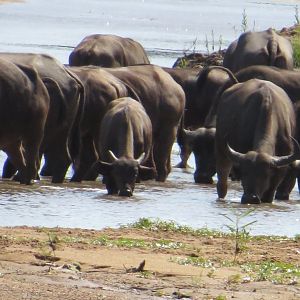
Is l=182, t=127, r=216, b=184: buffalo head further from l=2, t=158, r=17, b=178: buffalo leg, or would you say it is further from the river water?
l=2, t=158, r=17, b=178: buffalo leg

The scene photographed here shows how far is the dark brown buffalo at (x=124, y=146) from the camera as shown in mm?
15797

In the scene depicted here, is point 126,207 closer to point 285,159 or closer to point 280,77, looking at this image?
point 285,159

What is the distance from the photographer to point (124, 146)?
53.1ft

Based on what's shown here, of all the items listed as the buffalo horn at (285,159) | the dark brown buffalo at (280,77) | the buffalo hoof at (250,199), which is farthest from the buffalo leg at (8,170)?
the dark brown buffalo at (280,77)

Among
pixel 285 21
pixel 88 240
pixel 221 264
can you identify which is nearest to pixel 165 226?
pixel 88 240

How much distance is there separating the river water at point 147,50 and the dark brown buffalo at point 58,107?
1.19ft

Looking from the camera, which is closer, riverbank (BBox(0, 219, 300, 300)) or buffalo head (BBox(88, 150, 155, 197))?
riverbank (BBox(0, 219, 300, 300))

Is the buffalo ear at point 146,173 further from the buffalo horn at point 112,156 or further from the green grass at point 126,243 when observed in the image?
the green grass at point 126,243

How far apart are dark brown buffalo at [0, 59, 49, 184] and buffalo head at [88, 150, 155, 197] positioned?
884mm

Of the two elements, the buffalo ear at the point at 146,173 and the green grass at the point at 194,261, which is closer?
the green grass at the point at 194,261

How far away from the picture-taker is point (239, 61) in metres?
23.1

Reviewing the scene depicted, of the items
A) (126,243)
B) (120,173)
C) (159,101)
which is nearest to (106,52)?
(159,101)

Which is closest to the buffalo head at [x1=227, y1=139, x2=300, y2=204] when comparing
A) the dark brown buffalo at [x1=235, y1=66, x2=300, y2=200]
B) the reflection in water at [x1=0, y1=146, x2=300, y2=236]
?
the reflection in water at [x1=0, y1=146, x2=300, y2=236]

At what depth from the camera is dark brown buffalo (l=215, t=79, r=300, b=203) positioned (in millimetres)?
15602
